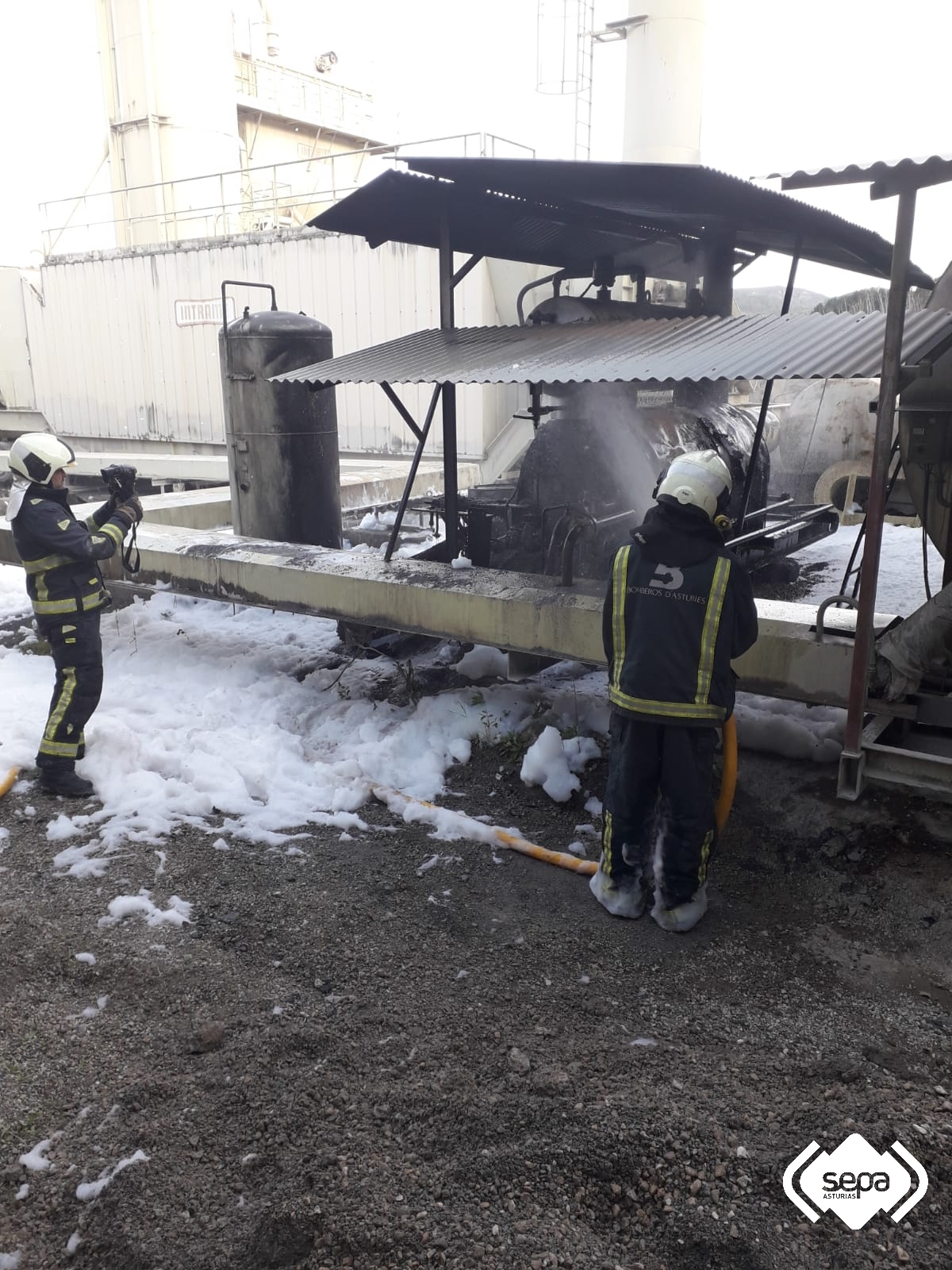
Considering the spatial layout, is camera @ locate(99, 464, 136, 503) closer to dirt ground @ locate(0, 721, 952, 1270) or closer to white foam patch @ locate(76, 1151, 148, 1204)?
dirt ground @ locate(0, 721, 952, 1270)

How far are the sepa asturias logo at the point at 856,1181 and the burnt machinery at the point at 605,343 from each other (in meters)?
3.03

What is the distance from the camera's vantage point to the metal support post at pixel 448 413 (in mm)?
6426

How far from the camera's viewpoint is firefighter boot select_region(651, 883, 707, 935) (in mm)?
3799

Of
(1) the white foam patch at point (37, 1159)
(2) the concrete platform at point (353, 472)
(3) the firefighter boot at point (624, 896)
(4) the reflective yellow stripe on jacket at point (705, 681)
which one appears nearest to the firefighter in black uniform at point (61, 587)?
(1) the white foam patch at point (37, 1159)

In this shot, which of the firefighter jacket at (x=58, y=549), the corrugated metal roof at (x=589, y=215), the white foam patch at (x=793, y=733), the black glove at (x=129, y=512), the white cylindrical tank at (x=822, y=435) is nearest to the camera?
the firefighter jacket at (x=58, y=549)

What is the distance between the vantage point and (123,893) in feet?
13.4

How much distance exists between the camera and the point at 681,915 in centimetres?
380

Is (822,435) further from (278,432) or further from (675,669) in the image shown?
(675,669)

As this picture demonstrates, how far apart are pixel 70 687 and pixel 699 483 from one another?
11.3ft

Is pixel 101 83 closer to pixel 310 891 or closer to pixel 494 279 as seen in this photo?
pixel 494 279

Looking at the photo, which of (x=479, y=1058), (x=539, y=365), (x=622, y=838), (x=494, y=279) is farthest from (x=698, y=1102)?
(x=494, y=279)

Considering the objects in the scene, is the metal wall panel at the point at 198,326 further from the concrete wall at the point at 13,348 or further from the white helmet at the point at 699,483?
the white helmet at the point at 699,483

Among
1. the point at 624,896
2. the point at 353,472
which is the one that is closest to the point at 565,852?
the point at 624,896

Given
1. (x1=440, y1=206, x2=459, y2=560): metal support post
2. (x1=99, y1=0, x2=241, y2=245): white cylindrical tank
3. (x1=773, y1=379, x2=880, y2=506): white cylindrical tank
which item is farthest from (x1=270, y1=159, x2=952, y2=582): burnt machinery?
(x1=99, y1=0, x2=241, y2=245): white cylindrical tank
